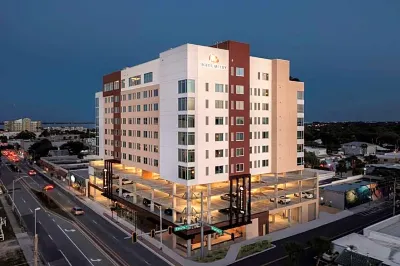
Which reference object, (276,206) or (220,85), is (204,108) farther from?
(276,206)

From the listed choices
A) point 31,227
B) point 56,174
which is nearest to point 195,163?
point 31,227

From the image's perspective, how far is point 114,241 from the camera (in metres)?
48.4

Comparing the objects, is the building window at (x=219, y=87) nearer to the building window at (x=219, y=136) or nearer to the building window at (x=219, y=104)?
the building window at (x=219, y=104)

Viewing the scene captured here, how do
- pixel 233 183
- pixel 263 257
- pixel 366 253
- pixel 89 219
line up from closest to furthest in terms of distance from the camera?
1. pixel 366 253
2. pixel 263 257
3. pixel 233 183
4. pixel 89 219

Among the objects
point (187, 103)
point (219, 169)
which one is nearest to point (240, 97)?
point (187, 103)

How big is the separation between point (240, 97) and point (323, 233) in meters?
26.2

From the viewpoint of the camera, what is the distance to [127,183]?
6800 centimetres

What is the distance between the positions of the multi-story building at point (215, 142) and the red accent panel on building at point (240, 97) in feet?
0.51

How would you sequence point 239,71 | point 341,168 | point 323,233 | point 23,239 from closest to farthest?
point 23,239 < point 239,71 < point 323,233 < point 341,168

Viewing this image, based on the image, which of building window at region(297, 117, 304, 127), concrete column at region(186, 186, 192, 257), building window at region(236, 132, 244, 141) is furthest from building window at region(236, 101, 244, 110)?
concrete column at region(186, 186, 192, 257)

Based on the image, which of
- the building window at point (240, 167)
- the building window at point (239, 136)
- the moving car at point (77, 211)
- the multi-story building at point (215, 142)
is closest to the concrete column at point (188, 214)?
the multi-story building at point (215, 142)

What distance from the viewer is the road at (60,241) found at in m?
41.7

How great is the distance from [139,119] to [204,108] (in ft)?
63.3

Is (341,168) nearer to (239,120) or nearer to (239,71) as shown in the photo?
(239,120)
